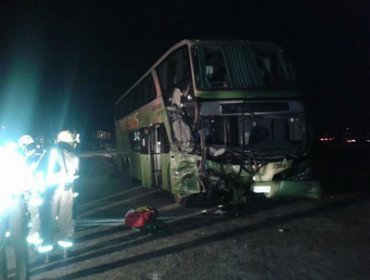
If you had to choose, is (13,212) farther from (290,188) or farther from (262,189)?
(290,188)

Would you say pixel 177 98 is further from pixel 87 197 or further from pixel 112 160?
pixel 112 160

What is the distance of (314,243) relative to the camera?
7.81 metres

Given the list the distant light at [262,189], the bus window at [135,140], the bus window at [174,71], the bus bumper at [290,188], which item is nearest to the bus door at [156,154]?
the bus window at [174,71]

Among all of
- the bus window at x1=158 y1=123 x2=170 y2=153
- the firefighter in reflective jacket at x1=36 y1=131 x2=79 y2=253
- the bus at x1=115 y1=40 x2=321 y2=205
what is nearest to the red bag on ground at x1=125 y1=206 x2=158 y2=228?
the firefighter in reflective jacket at x1=36 y1=131 x2=79 y2=253

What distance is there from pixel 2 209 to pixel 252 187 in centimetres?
633

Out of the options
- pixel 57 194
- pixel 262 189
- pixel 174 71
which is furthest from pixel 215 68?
pixel 57 194

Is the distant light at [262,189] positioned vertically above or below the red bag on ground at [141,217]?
above

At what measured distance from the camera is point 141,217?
356 inches

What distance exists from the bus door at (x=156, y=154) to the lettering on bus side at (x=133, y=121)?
273 cm

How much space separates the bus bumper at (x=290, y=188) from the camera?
1098 cm

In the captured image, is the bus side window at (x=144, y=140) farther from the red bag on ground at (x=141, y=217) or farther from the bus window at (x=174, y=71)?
the red bag on ground at (x=141, y=217)

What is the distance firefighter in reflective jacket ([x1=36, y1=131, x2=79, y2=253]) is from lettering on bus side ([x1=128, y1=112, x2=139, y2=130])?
9594mm

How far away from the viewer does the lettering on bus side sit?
57.0ft

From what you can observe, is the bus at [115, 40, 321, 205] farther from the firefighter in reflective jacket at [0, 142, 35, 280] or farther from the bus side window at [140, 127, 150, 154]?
the firefighter in reflective jacket at [0, 142, 35, 280]
